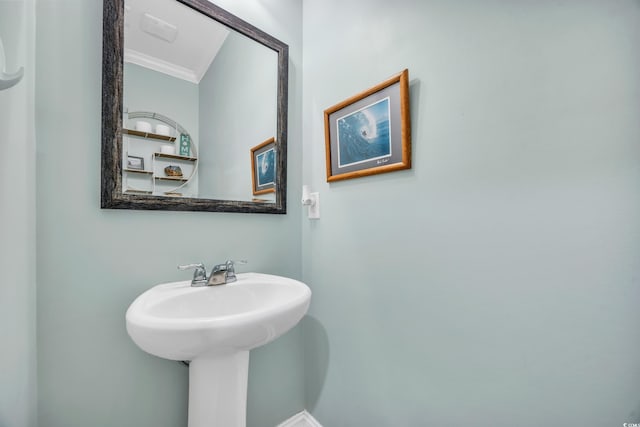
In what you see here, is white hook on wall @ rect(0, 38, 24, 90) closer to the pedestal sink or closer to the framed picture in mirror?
the framed picture in mirror

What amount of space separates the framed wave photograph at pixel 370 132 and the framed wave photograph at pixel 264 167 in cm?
27

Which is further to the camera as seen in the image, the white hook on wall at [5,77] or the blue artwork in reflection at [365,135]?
the blue artwork in reflection at [365,135]

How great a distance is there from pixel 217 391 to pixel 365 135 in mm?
1017

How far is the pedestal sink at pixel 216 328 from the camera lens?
59 centimetres

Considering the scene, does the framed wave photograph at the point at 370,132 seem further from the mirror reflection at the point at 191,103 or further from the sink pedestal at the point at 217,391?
the sink pedestal at the point at 217,391

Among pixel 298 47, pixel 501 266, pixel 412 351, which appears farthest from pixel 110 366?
pixel 298 47

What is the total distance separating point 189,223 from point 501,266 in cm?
104

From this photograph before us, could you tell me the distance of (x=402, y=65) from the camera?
0.90m

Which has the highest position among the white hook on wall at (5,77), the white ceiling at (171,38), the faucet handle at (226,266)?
the white ceiling at (171,38)

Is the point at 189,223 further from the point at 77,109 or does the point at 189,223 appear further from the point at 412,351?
the point at 412,351

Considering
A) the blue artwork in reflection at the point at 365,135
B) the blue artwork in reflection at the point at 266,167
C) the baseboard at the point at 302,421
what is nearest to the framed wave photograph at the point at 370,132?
the blue artwork in reflection at the point at 365,135

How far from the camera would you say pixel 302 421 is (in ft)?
4.13

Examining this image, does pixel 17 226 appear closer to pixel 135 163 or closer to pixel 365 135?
pixel 135 163

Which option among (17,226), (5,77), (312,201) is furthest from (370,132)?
(17,226)
